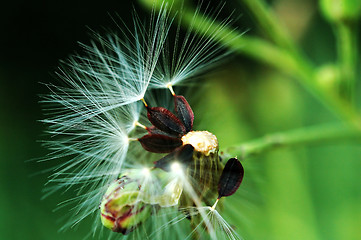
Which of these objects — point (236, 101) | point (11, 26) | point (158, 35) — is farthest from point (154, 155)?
point (11, 26)

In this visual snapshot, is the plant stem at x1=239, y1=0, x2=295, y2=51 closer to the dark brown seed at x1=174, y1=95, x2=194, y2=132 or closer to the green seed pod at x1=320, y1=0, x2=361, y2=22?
the green seed pod at x1=320, y1=0, x2=361, y2=22

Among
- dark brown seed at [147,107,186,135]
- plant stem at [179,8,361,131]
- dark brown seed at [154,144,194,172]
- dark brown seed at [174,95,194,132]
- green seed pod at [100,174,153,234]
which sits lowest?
green seed pod at [100,174,153,234]

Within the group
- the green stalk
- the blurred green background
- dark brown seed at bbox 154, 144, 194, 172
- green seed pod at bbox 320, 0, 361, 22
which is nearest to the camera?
dark brown seed at bbox 154, 144, 194, 172

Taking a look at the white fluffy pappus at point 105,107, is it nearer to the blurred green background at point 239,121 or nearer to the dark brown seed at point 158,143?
the dark brown seed at point 158,143

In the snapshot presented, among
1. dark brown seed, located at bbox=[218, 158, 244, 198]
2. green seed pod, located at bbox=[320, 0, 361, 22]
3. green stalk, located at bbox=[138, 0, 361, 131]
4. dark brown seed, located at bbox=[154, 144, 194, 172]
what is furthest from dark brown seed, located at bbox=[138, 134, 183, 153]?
green seed pod, located at bbox=[320, 0, 361, 22]

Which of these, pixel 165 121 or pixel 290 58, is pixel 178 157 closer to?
pixel 165 121

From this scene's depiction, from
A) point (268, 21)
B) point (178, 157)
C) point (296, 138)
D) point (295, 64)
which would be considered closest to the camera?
point (178, 157)

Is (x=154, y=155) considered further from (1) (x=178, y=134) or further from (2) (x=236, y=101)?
(2) (x=236, y=101)

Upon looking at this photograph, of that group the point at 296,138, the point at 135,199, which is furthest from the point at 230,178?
the point at 296,138
